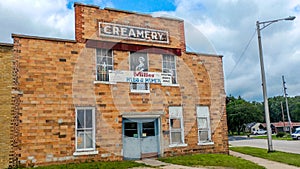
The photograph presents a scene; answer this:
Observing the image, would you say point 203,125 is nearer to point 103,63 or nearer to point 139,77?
point 139,77

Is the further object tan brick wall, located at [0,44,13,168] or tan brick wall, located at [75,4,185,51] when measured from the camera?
tan brick wall, located at [75,4,185,51]

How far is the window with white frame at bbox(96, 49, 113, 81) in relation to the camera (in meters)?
14.0

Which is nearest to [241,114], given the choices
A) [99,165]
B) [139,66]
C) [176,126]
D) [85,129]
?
[176,126]

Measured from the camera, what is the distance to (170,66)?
52.2 ft

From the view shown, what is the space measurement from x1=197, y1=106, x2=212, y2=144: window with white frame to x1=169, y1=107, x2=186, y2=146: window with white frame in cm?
117

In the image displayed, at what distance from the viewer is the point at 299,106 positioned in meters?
77.9

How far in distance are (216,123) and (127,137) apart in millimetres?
5402

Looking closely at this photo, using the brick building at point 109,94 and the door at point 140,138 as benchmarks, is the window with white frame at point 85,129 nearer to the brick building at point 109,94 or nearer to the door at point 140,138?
the brick building at point 109,94

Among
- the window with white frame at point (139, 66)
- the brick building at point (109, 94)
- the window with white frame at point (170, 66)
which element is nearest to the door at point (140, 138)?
the brick building at point (109, 94)

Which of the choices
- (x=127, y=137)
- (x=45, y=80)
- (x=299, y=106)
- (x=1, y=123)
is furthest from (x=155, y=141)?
(x=299, y=106)

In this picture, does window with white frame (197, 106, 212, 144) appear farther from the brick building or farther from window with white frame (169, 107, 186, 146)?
window with white frame (169, 107, 186, 146)

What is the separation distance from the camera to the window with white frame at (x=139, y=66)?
1474cm

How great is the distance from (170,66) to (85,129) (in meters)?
5.59

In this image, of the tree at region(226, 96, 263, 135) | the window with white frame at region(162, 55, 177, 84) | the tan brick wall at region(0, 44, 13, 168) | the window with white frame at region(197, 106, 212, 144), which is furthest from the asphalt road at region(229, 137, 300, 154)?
the tree at region(226, 96, 263, 135)
